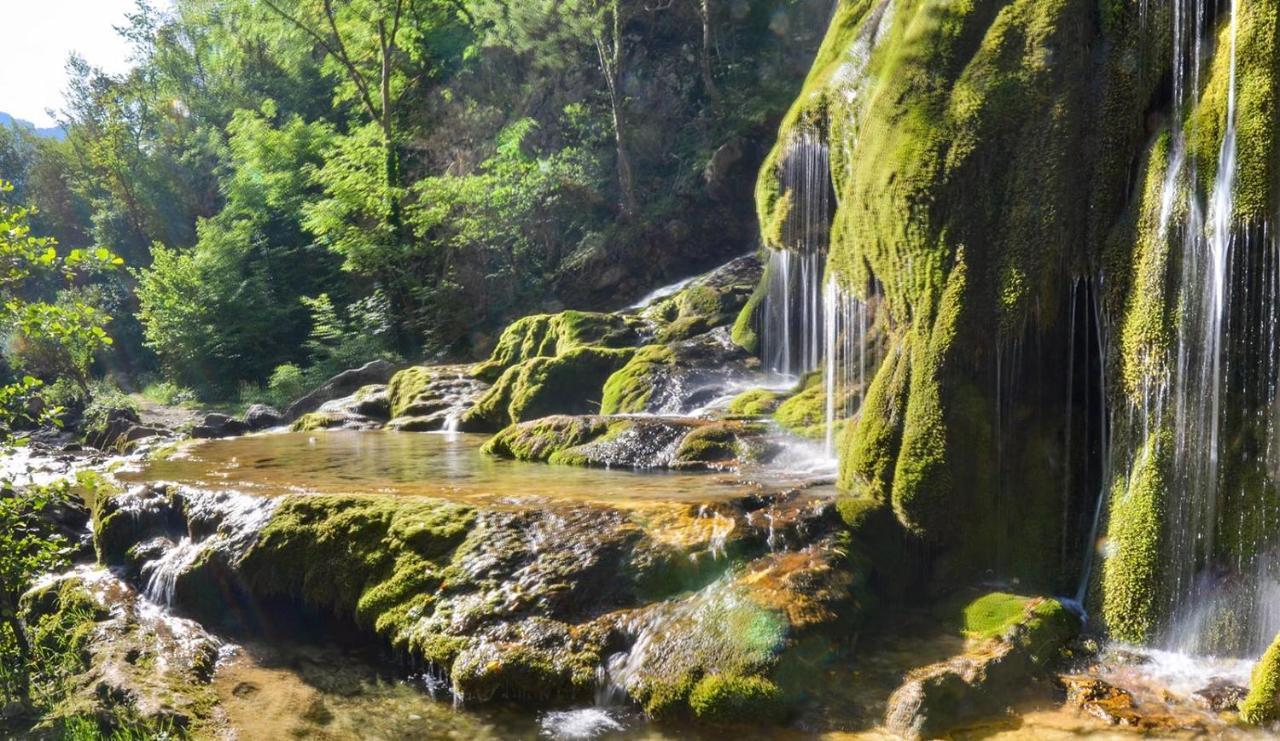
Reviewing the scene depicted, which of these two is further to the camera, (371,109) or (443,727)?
(371,109)

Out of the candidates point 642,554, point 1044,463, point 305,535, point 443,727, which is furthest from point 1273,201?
point 305,535

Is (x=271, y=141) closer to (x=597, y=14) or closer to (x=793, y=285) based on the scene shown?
(x=597, y=14)

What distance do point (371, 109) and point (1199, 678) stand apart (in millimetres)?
26604

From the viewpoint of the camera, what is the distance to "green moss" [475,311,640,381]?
60.3 feet

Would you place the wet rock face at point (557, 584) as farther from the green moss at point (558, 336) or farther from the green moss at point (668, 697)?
the green moss at point (558, 336)

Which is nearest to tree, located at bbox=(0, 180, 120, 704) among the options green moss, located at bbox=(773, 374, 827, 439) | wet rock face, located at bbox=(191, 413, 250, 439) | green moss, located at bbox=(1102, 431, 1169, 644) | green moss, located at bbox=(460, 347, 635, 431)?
green moss, located at bbox=(1102, 431, 1169, 644)

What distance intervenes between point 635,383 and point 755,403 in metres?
2.80

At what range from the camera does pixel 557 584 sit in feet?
23.1

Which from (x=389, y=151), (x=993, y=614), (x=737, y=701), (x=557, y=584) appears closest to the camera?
(x=737, y=701)

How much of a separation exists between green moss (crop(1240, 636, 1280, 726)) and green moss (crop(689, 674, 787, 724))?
2.70 meters

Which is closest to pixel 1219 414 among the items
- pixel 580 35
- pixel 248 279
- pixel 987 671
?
pixel 987 671

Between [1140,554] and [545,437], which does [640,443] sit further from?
[1140,554]

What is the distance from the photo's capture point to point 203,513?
9133 millimetres

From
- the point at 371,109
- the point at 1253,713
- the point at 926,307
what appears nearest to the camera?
the point at 1253,713
